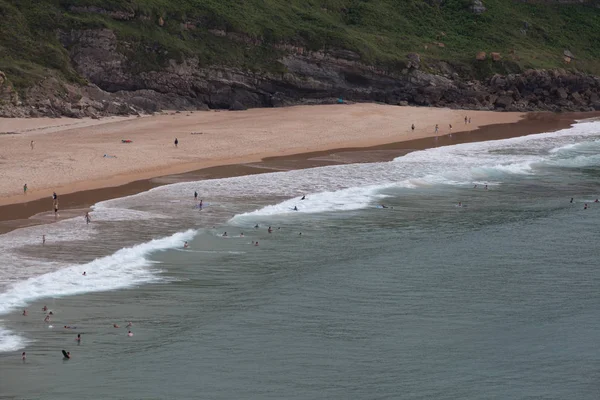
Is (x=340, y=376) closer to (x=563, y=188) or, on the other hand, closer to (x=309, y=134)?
(x=563, y=188)

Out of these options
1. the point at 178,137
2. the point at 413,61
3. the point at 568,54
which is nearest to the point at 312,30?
the point at 413,61

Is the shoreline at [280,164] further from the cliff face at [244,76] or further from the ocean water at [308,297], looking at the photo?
the cliff face at [244,76]

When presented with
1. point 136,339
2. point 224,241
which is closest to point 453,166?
point 224,241

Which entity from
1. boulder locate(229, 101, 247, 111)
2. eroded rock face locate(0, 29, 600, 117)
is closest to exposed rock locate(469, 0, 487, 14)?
eroded rock face locate(0, 29, 600, 117)

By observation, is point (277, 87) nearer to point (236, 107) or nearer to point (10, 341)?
point (236, 107)

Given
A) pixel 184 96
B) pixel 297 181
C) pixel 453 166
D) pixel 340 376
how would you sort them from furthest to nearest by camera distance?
pixel 184 96 < pixel 453 166 < pixel 297 181 < pixel 340 376

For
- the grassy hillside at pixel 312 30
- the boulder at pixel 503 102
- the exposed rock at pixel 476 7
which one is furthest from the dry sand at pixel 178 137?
the exposed rock at pixel 476 7

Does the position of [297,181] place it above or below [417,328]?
above
